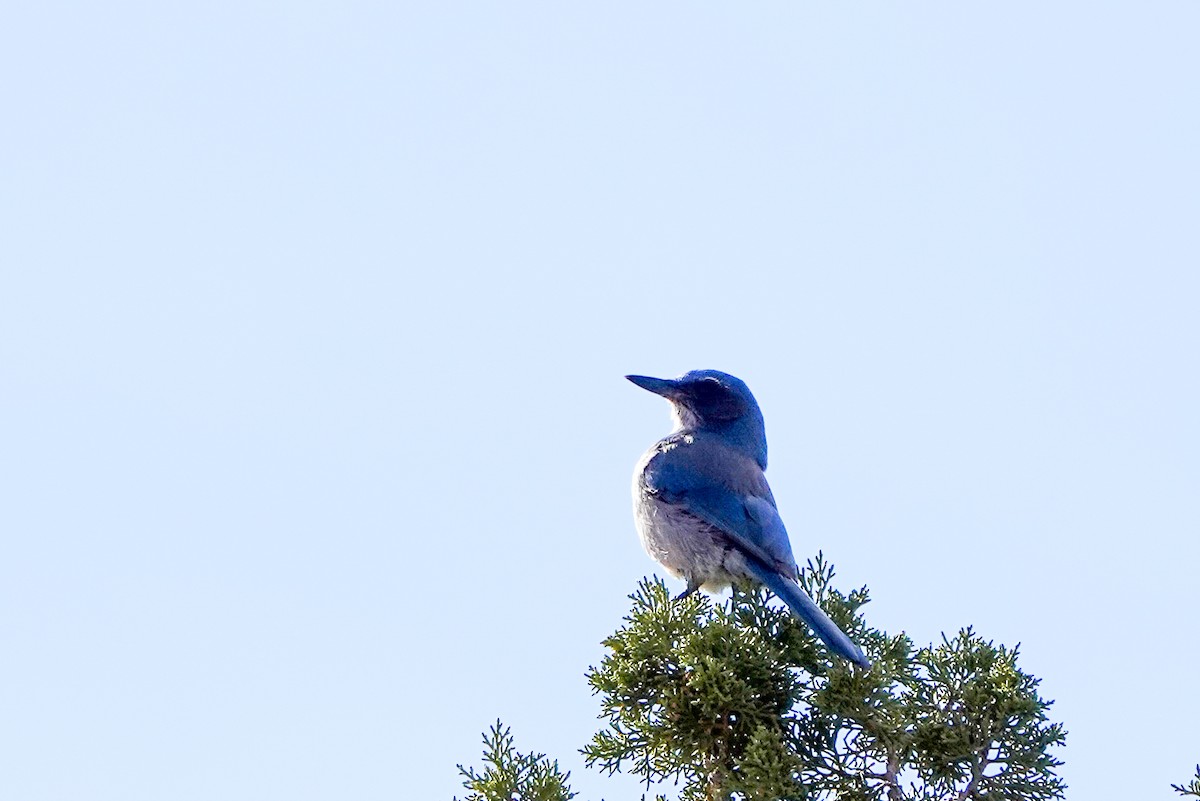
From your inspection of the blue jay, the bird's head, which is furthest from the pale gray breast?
the bird's head

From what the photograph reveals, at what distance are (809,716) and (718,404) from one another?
3.27 m

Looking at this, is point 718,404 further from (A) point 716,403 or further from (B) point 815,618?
(B) point 815,618

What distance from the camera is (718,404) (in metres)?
8.27

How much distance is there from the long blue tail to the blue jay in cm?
3

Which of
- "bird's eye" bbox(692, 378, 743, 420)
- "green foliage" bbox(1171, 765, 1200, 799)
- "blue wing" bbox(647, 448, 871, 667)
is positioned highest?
"bird's eye" bbox(692, 378, 743, 420)

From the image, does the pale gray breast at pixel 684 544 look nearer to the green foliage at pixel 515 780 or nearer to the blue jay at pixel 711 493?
the blue jay at pixel 711 493

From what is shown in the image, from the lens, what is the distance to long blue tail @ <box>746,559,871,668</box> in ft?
17.2

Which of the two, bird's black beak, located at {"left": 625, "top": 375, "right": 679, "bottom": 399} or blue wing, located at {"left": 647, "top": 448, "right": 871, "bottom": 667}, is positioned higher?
bird's black beak, located at {"left": 625, "top": 375, "right": 679, "bottom": 399}

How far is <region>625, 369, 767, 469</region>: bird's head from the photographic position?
8.23m

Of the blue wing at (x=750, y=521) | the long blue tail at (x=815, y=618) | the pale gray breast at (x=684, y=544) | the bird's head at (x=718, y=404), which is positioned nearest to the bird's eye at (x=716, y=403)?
the bird's head at (x=718, y=404)

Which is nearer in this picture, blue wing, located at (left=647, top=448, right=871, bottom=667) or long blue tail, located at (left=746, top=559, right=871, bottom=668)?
long blue tail, located at (left=746, top=559, right=871, bottom=668)

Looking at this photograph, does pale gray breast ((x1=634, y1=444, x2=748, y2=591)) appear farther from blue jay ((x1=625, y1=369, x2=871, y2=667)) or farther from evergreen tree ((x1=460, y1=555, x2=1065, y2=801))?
evergreen tree ((x1=460, y1=555, x2=1065, y2=801))

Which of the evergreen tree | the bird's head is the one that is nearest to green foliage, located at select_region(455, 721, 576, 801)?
the evergreen tree

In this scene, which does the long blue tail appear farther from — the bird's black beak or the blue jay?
the bird's black beak
